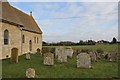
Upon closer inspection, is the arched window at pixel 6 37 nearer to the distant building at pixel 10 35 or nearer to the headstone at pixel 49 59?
the distant building at pixel 10 35

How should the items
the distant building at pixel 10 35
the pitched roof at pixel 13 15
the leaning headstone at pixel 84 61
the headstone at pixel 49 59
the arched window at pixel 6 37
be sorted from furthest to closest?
the pitched roof at pixel 13 15, the arched window at pixel 6 37, the distant building at pixel 10 35, the headstone at pixel 49 59, the leaning headstone at pixel 84 61

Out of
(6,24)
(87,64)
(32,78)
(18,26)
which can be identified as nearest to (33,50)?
(18,26)


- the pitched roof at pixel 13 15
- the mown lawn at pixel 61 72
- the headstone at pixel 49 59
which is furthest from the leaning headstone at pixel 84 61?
the pitched roof at pixel 13 15

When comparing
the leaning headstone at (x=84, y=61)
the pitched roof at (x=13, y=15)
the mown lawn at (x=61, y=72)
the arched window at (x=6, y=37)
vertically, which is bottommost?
the mown lawn at (x=61, y=72)

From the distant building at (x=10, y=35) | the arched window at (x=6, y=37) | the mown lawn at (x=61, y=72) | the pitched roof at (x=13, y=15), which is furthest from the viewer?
the pitched roof at (x=13, y=15)

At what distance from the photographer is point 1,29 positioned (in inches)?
789

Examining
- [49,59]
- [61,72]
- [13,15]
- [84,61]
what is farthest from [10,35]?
[61,72]

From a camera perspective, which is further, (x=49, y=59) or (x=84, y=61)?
(x=49, y=59)

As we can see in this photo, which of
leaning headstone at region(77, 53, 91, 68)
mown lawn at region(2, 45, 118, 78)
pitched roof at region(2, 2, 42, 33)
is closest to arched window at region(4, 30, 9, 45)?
pitched roof at region(2, 2, 42, 33)

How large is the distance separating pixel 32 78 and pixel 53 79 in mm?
1170

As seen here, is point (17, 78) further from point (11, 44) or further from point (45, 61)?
point (11, 44)

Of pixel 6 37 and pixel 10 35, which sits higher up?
pixel 10 35

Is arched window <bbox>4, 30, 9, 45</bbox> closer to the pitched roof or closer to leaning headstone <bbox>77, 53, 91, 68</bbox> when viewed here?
the pitched roof

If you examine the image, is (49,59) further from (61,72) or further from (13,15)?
(13,15)
